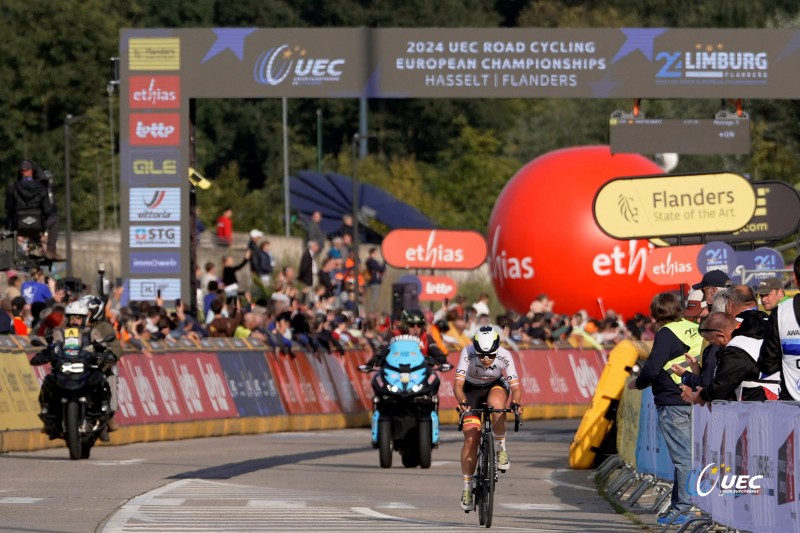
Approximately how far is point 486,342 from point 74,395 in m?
7.58

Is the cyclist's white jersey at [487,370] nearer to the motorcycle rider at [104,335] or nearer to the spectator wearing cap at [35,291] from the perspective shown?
the motorcycle rider at [104,335]

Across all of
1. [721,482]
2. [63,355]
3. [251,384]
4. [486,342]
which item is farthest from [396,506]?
[251,384]

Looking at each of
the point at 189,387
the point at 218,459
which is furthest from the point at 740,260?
the point at 189,387

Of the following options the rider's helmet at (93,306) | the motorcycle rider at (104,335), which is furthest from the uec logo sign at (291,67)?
the rider's helmet at (93,306)

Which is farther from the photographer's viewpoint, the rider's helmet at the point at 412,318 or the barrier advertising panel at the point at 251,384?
the barrier advertising panel at the point at 251,384

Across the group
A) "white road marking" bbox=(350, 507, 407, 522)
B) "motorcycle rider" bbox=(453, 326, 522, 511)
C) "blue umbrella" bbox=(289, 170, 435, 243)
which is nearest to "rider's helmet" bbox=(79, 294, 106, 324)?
"white road marking" bbox=(350, 507, 407, 522)

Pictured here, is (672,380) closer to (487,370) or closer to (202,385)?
(487,370)

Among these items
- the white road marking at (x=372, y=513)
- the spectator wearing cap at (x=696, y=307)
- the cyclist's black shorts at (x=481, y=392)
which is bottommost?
the white road marking at (x=372, y=513)

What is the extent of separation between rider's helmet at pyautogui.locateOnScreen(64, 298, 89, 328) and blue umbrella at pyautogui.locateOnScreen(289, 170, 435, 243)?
168ft

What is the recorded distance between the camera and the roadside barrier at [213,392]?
2427cm

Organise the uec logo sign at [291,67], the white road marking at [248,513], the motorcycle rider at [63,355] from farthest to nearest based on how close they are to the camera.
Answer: the uec logo sign at [291,67], the motorcycle rider at [63,355], the white road marking at [248,513]

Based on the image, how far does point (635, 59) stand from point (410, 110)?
3029 inches

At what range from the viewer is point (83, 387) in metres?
22.8

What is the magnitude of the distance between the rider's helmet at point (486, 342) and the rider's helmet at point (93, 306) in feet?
25.1
